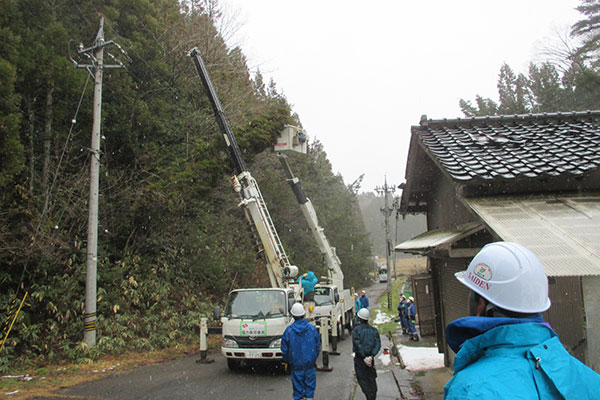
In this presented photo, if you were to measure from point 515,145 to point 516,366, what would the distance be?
17.8 feet

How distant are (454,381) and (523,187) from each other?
15.3ft

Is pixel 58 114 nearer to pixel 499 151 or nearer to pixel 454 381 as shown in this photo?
pixel 499 151

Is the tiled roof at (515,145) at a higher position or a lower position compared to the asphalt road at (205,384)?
higher

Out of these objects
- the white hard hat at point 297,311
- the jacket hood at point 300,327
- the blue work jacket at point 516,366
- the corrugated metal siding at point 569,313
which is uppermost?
the blue work jacket at point 516,366

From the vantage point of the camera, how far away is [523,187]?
548cm

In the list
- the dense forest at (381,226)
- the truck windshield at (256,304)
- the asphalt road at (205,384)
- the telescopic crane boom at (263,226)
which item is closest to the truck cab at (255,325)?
the truck windshield at (256,304)

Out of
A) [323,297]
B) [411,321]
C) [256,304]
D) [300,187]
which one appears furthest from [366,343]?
[300,187]

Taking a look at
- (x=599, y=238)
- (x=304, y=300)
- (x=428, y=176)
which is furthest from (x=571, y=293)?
(x=304, y=300)

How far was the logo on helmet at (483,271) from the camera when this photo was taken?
182cm

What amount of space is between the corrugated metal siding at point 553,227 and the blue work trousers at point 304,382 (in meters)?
3.51

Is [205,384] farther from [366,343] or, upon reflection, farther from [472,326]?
[472,326]

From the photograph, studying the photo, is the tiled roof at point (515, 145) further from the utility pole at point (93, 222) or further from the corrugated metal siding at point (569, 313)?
the utility pole at point (93, 222)

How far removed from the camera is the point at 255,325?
31.6 ft

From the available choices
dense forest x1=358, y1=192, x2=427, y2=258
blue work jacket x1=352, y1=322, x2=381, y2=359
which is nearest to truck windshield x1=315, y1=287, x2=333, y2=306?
blue work jacket x1=352, y1=322, x2=381, y2=359
